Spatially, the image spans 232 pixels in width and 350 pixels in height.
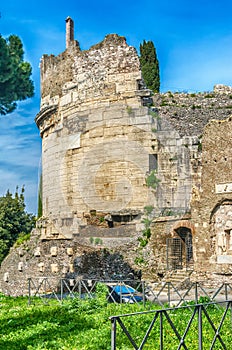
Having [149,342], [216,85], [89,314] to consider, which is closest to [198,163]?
[216,85]

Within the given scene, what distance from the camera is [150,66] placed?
25422 millimetres

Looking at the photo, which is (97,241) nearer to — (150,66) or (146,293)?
(146,293)

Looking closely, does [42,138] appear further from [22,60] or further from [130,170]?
[22,60]

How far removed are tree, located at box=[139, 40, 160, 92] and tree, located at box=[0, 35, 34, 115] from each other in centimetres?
1345

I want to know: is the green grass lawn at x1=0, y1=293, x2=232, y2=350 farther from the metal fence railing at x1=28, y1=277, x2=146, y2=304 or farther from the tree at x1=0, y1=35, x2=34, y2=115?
the tree at x1=0, y1=35, x2=34, y2=115

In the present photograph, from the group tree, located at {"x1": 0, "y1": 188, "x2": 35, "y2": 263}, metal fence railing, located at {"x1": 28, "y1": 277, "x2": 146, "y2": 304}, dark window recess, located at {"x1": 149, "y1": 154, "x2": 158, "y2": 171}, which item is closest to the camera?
metal fence railing, located at {"x1": 28, "y1": 277, "x2": 146, "y2": 304}

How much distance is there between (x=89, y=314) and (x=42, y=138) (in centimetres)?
1389

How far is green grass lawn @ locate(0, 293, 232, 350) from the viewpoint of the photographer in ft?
24.5

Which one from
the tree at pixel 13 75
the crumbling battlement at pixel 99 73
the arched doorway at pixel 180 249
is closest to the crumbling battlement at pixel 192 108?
the crumbling battlement at pixel 99 73

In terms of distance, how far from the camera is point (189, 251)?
17266mm

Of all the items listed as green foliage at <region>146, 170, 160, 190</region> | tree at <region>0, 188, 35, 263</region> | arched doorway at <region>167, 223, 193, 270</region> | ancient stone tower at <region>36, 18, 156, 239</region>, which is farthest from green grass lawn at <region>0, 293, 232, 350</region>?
tree at <region>0, 188, 35, 263</region>

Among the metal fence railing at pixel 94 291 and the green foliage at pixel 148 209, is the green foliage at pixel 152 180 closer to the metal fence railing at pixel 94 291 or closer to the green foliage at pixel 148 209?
the green foliage at pixel 148 209

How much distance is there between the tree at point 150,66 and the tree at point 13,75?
13445 mm

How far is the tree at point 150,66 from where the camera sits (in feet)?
82.0
